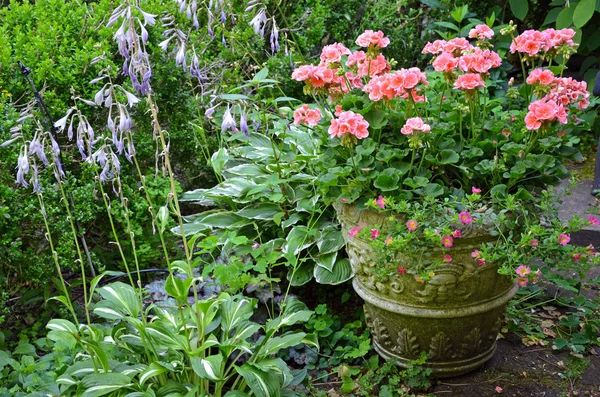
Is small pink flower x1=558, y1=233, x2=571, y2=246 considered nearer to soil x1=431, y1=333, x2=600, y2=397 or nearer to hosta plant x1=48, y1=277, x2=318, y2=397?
soil x1=431, y1=333, x2=600, y2=397

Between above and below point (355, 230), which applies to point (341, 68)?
above

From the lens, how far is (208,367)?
2262 millimetres

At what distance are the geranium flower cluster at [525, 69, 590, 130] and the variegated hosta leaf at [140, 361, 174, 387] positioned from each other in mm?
1567

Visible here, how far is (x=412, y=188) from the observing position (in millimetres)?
2719

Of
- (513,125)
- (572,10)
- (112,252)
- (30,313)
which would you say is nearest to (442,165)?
(513,125)

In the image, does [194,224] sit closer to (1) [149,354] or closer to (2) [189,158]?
(2) [189,158]

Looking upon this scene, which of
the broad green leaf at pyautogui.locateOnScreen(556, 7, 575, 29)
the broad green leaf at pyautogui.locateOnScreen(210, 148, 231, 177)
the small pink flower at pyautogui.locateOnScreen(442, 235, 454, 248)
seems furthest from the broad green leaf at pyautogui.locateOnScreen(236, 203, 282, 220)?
the broad green leaf at pyautogui.locateOnScreen(556, 7, 575, 29)

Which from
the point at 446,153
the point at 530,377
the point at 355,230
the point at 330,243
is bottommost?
the point at 530,377

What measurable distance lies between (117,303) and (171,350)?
28 cm

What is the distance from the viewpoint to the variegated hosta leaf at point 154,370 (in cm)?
226

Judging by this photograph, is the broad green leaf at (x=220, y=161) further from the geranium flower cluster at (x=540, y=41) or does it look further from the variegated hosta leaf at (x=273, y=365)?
the geranium flower cluster at (x=540, y=41)

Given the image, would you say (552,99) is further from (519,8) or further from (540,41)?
(519,8)

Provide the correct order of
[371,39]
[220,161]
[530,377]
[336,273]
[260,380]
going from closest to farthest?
[260,380] → [371,39] → [530,377] → [336,273] → [220,161]

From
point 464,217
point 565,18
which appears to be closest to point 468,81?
point 464,217
